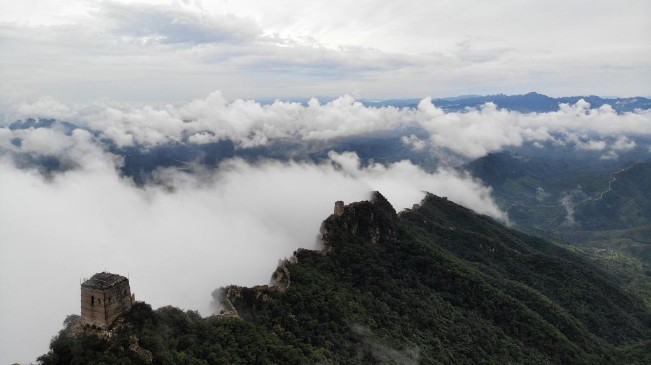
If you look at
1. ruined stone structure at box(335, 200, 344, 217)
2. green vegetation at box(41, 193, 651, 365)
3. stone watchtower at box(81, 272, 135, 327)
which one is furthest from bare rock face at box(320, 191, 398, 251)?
stone watchtower at box(81, 272, 135, 327)

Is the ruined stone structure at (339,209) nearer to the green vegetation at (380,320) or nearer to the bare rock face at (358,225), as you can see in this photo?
the bare rock face at (358,225)

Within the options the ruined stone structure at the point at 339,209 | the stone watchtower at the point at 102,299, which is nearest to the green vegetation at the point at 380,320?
the ruined stone structure at the point at 339,209

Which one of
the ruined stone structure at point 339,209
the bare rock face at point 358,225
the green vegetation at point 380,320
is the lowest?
the green vegetation at point 380,320

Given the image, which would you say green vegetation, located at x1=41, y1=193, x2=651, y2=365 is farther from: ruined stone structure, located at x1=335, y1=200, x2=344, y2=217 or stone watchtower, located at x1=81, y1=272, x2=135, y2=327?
stone watchtower, located at x1=81, y1=272, x2=135, y2=327

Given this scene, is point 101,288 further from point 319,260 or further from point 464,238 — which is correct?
point 464,238

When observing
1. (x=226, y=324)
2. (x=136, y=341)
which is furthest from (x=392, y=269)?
(x=136, y=341)
